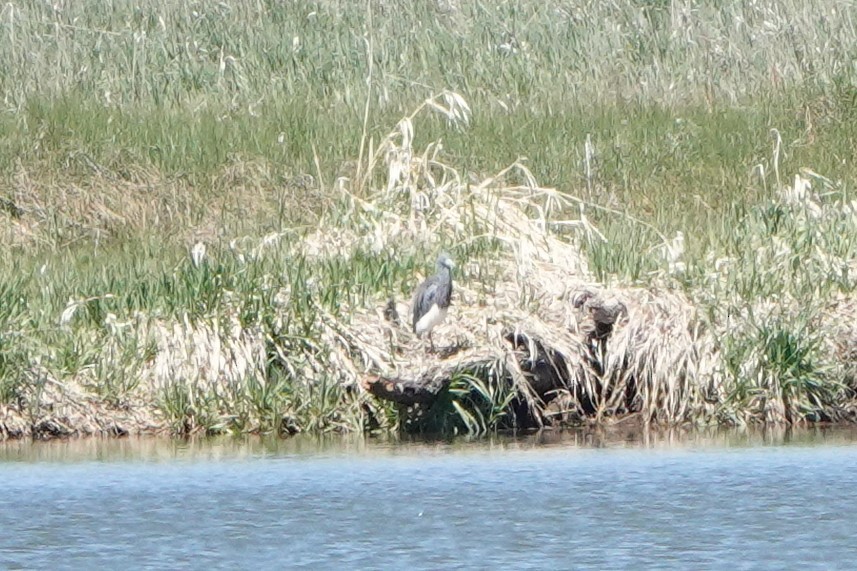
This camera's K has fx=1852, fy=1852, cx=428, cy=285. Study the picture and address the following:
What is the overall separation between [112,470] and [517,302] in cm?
269

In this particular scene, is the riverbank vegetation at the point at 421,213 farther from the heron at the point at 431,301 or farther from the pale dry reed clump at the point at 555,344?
the heron at the point at 431,301

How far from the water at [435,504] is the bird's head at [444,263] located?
A: 1.09 m

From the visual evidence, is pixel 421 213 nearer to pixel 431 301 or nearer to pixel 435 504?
pixel 431 301

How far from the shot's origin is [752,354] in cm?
989

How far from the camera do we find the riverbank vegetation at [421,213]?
391 inches

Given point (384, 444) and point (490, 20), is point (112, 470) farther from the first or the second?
point (490, 20)

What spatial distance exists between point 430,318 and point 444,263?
452 mm

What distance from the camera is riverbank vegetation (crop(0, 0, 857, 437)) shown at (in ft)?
32.6

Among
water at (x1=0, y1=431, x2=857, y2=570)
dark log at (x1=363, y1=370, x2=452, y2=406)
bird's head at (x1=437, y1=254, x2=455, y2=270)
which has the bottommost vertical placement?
water at (x1=0, y1=431, x2=857, y2=570)

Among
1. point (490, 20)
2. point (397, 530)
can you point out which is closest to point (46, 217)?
point (490, 20)

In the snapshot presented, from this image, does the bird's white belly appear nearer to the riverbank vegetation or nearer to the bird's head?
the riverbank vegetation

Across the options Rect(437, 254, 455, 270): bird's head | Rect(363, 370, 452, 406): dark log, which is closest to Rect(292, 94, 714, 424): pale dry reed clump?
Rect(363, 370, 452, 406): dark log

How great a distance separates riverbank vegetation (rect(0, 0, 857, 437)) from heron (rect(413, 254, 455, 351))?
0.25 m

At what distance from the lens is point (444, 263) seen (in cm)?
1005
